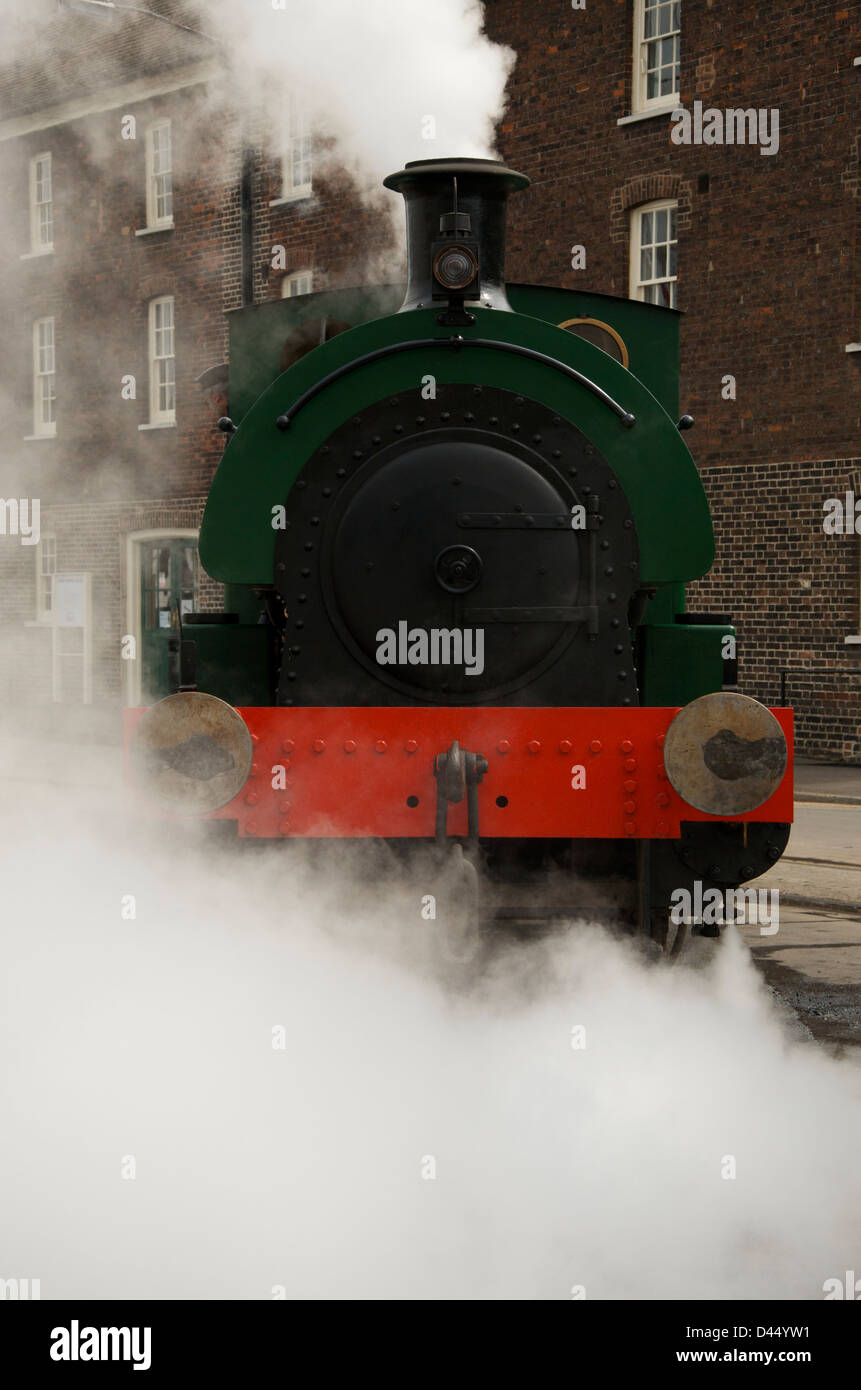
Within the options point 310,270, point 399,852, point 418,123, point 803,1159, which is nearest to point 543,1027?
point 399,852

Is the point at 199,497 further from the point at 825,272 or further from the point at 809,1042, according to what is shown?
the point at 809,1042

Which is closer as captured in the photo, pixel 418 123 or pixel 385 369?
pixel 385 369

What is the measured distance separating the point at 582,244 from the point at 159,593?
755 cm

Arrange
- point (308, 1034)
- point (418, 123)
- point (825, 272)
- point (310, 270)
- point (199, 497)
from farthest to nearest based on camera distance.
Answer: point (199, 497) < point (310, 270) < point (825, 272) < point (418, 123) < point (308, 1034)

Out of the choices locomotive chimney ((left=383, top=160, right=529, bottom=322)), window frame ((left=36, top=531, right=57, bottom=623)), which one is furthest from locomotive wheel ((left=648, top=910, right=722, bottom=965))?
window frame ((left=36, top=531, right=57, bottom=623))

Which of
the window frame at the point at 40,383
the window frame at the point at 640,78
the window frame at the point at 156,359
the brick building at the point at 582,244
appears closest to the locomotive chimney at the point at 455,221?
the brick building at the point at 582,244

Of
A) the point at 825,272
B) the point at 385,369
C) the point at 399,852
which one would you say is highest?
the point at 825,272

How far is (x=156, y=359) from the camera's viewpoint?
2062 cm

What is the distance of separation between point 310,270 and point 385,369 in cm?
1435

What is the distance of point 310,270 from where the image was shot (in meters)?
18.1

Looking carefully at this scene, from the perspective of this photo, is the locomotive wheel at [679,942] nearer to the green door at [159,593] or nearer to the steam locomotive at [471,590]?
the steam locomotive at [471,590]
